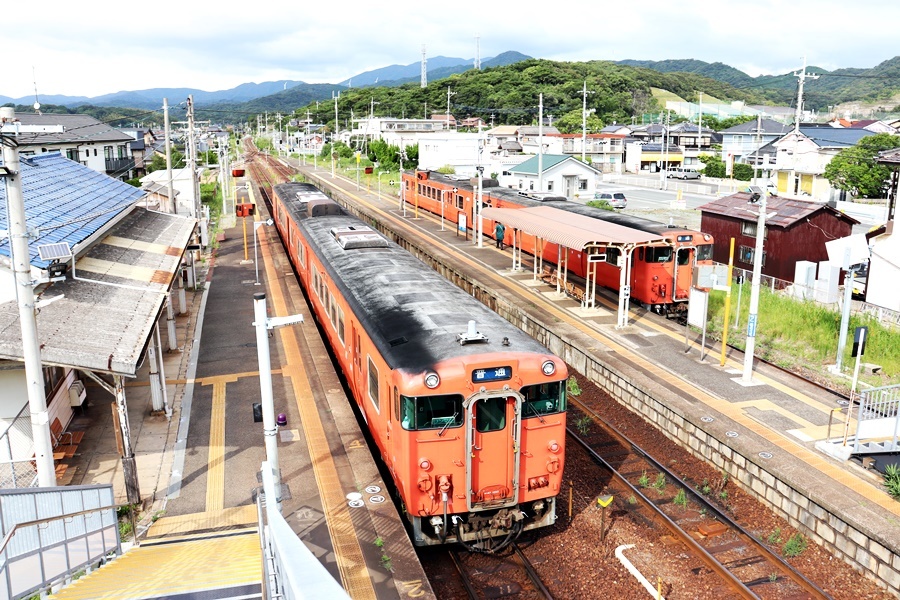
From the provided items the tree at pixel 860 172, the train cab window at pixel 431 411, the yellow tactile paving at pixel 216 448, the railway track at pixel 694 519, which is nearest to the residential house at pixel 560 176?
the tree at pixel 860 172

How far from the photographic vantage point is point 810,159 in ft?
133

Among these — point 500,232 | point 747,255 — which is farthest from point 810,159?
point 747,255

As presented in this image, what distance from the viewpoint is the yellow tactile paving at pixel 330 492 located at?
25.7 ft

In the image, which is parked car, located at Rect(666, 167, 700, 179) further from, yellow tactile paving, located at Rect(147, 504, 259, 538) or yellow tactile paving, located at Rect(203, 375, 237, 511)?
yellow tactile paving, located at Rect(147, 504, 259, 538)

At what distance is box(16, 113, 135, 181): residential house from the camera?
36188 millimetres

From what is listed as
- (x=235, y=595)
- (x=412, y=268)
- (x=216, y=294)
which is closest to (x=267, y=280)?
(x=216, y=294)

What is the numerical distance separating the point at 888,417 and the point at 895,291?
8.39 metres

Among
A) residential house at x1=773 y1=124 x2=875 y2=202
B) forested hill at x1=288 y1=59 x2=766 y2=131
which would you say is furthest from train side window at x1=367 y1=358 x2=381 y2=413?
forested hill at x1=288 y1=59 x2=766 y2=131

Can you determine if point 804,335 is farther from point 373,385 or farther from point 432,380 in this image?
point 432,380

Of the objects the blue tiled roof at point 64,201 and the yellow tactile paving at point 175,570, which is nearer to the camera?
the yellow tactile paving at point 175,570

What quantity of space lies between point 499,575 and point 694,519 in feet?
11.0

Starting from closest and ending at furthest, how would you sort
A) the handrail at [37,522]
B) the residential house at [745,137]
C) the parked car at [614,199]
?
1. the handrail at [37,522]
2. the parked car at [614,199]
3. the residential house at [745,137]

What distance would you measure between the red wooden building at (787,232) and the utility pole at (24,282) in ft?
63.2

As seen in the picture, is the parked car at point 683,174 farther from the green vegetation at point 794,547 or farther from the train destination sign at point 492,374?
the train destination sign at point 492,374
